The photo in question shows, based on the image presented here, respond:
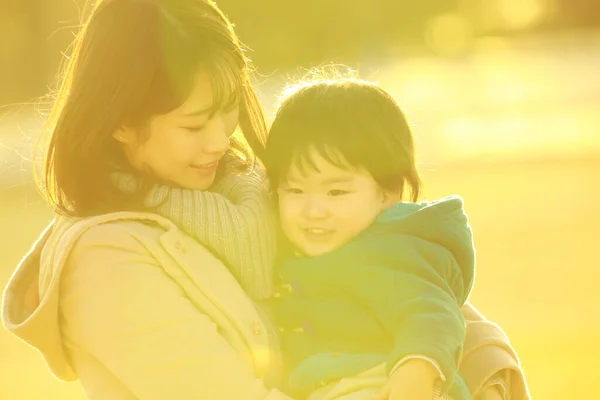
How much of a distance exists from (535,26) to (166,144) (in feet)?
111

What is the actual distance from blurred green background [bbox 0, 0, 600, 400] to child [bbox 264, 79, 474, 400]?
833 mm

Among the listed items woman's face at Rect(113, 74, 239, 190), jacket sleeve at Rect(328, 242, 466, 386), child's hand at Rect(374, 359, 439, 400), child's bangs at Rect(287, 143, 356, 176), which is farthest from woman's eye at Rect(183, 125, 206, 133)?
child's hand at Rect(374, 359, 439, 400)

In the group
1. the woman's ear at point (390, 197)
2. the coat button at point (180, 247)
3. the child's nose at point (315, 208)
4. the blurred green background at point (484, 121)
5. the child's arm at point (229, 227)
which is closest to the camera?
the coat button at point (180, 247)

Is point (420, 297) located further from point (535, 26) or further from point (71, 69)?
point (535, 26)

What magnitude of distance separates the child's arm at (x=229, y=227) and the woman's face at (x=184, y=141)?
0.06 metres

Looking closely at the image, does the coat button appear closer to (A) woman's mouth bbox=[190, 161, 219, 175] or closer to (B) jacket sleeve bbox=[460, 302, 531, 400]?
(A) woman's mouth bbox=[190, 161, 219, 175]

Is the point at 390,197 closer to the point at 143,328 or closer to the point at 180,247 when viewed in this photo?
the point at 180,247

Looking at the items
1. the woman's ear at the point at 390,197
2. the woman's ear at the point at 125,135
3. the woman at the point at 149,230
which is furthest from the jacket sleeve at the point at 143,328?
the woman's ear at the point at 390,197

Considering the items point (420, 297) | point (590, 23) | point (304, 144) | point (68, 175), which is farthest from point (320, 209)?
point (590, 23)

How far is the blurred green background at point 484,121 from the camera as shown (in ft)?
28.0

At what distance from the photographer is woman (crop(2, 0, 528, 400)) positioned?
292cm

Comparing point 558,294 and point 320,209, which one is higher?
point 320,209

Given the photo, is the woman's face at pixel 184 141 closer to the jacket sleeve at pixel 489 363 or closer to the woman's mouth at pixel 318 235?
the woman's mouth at pixel 318 235

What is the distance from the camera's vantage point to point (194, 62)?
3.15 metres
